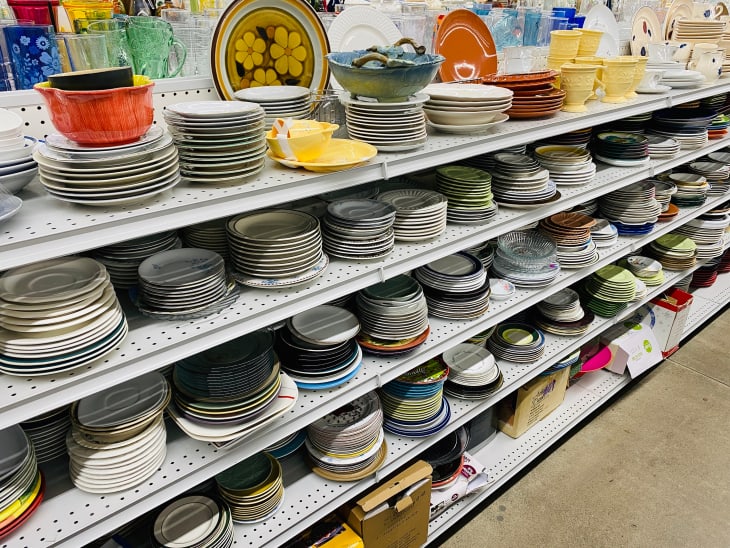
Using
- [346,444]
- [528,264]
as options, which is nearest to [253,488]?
[346,444]

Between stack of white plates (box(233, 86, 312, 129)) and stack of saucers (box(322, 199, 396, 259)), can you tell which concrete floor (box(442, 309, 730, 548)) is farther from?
stack of white plates (box(233, 86, 312, 129))

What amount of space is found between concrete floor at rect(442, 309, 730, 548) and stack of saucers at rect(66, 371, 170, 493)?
1438 millimetres

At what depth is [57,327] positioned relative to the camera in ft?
3.42

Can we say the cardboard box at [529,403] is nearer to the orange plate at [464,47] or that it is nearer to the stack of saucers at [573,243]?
the stack of saucers at [573,243]

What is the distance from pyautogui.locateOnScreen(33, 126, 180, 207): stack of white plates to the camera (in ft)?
3.28

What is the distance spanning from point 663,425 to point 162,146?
2.84m

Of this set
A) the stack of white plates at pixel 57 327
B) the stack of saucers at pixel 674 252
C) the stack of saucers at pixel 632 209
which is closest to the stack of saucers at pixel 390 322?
the stack of white plates at pixel 57 327

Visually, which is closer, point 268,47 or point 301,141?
point 301,141

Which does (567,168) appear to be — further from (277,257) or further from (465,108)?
(277,257)

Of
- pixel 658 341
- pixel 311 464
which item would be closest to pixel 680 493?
pixel 658 341

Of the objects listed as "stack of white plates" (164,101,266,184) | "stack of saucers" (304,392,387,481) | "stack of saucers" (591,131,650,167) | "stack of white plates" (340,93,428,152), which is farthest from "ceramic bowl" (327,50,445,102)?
"stack of saucers" (591,131,650,167)

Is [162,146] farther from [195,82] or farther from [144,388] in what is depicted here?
[144,388]

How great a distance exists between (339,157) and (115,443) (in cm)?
87

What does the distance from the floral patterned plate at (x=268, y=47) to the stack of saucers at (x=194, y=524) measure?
46.9 inches
